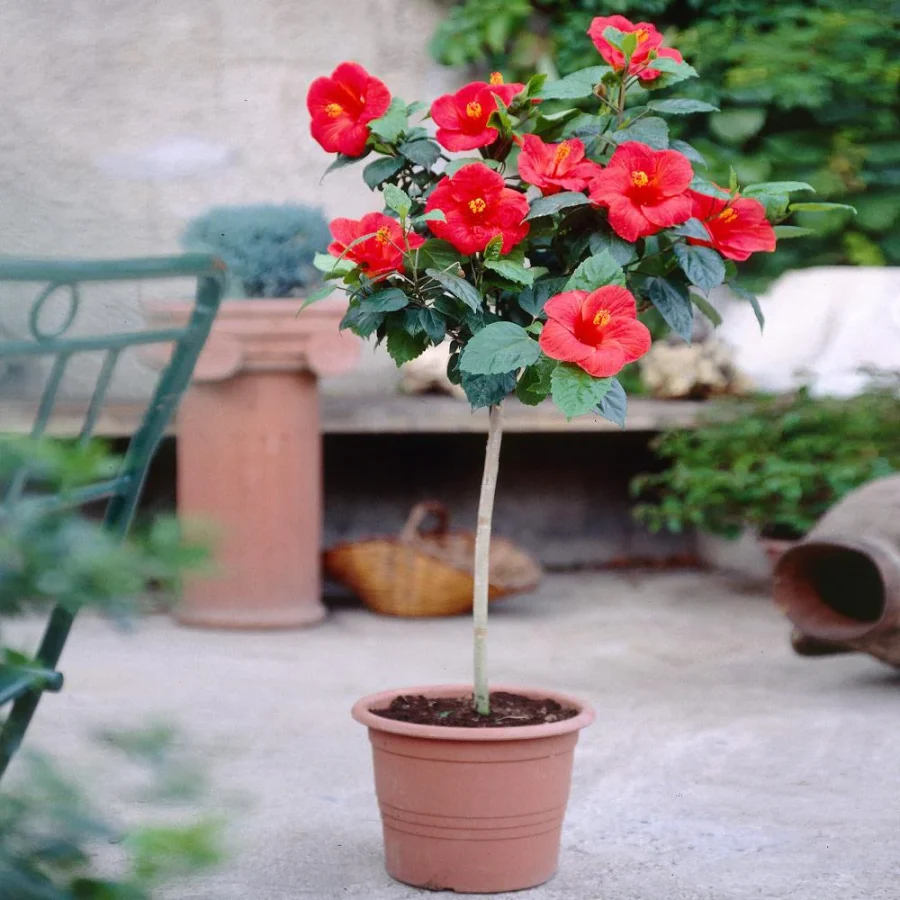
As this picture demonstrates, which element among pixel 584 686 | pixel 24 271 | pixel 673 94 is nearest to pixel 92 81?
pixel 673 94

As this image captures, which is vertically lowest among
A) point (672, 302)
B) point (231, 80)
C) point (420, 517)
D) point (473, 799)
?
point (420, 517)

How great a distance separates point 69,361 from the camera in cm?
106

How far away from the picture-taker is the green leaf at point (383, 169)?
1943mm

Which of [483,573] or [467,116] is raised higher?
[467,116]

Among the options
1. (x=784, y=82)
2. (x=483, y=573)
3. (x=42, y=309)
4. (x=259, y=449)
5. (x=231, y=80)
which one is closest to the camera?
(x=42, y=309)

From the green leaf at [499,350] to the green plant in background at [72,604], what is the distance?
3.60 ft

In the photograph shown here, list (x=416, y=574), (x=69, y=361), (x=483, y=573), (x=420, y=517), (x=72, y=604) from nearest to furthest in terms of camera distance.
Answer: (x=72, y=604) < (x=69, y=361) < (x=483, y=573) < (x=416, y=574) < (x=420, y=517)

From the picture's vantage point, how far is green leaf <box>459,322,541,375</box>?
1708 millimetres

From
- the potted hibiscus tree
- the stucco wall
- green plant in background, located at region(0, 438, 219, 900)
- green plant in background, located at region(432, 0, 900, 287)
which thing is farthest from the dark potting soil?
green plant in background, located at region(432, 0, 900, 287)

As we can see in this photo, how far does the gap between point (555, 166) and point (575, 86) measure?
11 centimetres

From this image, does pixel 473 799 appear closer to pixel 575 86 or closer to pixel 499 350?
pixel 499 350

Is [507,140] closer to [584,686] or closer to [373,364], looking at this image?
[584,686]

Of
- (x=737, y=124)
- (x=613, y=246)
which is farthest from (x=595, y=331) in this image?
(x=737, y=124)

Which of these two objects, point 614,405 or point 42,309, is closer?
point 42,309
